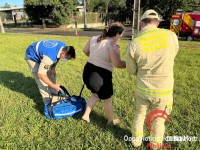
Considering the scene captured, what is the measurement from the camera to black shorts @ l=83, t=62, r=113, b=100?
3.14 meters

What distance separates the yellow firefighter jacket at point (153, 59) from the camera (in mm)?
2355

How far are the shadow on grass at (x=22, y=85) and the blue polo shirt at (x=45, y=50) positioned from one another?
3.40 feet

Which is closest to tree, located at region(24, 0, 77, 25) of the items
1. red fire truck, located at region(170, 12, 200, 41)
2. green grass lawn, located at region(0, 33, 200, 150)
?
red fire truck, located at region(170, 12, 200, 41)

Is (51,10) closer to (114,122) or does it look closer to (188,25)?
(188,25)

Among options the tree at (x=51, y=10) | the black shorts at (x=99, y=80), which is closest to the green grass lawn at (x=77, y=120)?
the black shorts at (x=99, y=80)

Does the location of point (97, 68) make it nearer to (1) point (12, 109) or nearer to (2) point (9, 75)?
(1) point (12, 109)

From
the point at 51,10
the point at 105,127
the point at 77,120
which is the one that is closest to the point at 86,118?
the point at 77,120

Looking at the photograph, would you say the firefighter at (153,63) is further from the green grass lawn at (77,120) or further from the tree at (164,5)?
the tree at (164,5)

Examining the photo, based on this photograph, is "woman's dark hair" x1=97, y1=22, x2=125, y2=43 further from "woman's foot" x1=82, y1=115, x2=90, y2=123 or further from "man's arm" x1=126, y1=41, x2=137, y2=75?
"woman's foot" x1=82, y1=115, x2=90, y2=123

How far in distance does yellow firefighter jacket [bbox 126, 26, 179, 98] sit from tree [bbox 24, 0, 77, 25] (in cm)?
2922

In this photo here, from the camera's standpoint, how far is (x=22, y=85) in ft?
17.7

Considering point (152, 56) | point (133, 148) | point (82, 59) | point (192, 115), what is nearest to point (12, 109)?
point (133, 148)

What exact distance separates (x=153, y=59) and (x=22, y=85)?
3.93m

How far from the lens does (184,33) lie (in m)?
18.2
